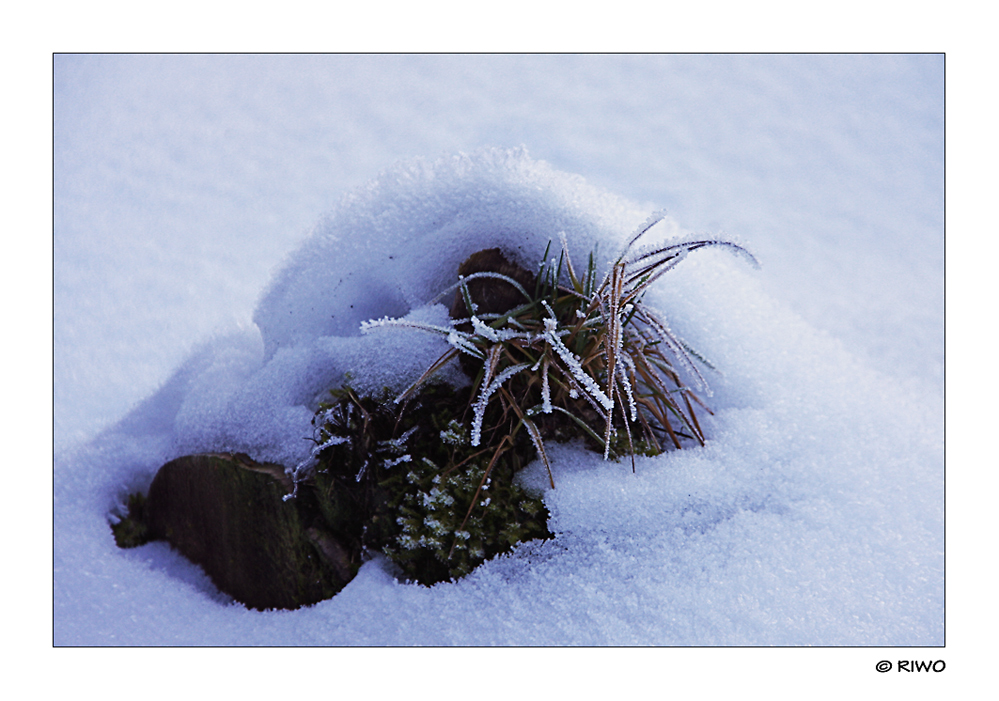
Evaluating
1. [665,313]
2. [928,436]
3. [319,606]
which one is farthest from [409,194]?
[928,436]

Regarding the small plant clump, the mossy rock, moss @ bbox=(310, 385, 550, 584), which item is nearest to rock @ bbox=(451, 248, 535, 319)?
the small plant clump

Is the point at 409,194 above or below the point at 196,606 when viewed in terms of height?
above

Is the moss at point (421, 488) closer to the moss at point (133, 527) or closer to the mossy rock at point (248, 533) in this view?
the mossy rock at point (248, 533)

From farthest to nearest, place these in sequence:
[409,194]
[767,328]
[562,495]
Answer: [767,328], [409,194], [562,495]

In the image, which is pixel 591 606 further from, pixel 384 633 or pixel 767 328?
pixel 767 328

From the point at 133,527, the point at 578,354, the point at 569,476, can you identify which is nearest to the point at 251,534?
the point at 133,527

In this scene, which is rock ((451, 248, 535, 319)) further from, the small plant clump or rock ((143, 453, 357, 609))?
rock ((143, 453, 357, 609))

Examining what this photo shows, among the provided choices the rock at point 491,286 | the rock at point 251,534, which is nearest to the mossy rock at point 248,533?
the rock at point 251,534
